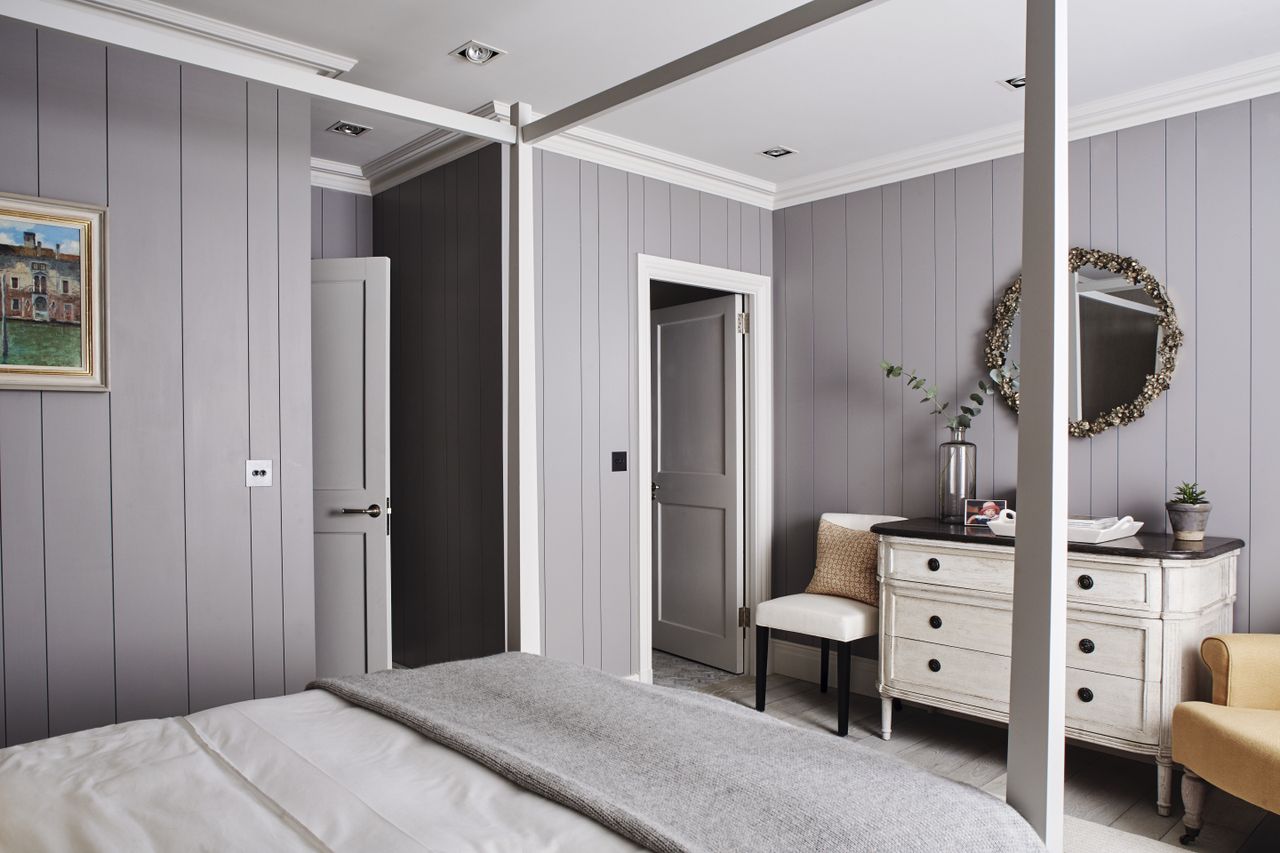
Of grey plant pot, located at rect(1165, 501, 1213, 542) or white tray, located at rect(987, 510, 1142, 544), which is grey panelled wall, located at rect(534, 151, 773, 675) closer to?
white tray, located at rect(987, 510, 1142, 544)

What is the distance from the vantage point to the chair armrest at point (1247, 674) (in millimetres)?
2648

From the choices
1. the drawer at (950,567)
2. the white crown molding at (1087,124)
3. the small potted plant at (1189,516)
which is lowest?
the drawer at (950,567)

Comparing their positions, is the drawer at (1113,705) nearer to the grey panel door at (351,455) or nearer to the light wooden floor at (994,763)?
the light wooden floor at (994,763)

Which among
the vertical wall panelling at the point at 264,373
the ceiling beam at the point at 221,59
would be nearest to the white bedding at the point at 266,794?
the vertical wall panelling at the point at 264,373

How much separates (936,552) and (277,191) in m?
2.72

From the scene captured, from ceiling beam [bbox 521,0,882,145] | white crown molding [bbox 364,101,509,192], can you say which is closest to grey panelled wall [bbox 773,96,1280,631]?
white crown molding [bbox 364,101,509,192]

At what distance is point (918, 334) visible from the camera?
13.4ft

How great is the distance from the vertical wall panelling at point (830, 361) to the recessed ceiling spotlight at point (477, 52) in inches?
80.5

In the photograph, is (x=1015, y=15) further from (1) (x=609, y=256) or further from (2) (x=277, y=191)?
(2) (x=277, y=191)

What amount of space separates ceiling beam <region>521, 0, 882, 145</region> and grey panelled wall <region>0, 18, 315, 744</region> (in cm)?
113

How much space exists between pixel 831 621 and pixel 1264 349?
1844 millimetres

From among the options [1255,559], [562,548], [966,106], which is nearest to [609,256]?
[562,548]

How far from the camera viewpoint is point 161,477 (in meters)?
2.76

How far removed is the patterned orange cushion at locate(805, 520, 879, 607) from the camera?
3848 millimetres
